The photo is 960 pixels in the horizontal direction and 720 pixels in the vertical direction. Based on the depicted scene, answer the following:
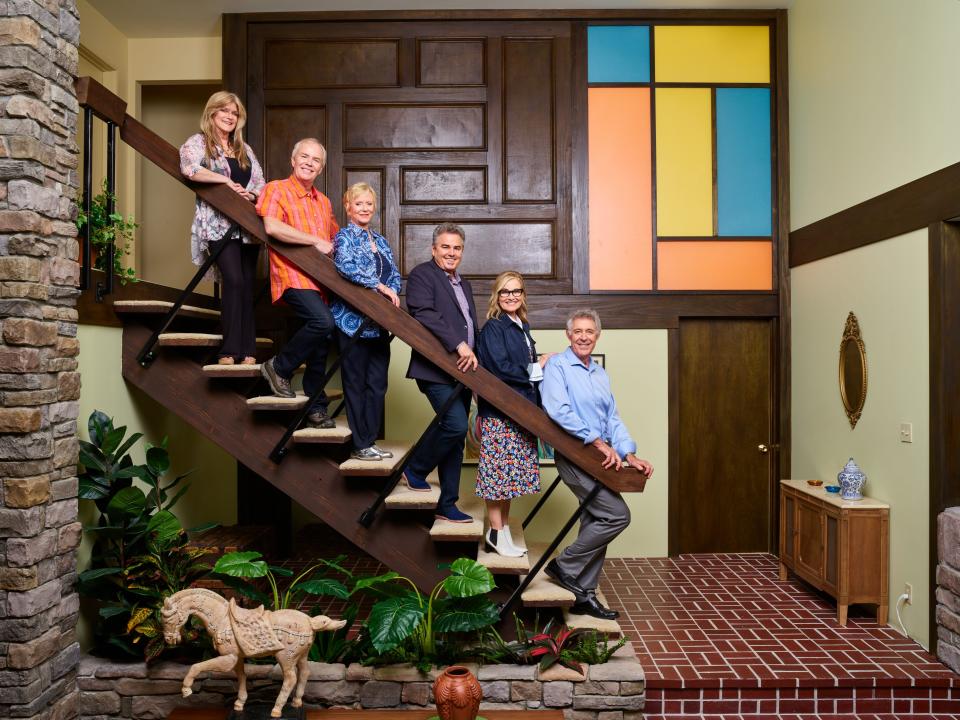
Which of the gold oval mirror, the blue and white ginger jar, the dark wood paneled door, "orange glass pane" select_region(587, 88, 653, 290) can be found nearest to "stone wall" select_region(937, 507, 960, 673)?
the blue and white ginger jar

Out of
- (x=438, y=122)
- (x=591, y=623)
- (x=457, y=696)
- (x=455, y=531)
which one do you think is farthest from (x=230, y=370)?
(x=438, y=122)

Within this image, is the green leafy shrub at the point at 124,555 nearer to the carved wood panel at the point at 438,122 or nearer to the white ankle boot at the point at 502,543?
the white ankle boot at the point at 502,543

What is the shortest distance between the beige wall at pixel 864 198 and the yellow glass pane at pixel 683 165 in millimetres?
705

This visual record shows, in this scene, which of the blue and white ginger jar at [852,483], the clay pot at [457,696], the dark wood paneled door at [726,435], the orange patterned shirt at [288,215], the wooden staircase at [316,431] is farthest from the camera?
the dark wood paneled door at [726,435]

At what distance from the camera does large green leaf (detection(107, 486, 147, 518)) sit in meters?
3.64

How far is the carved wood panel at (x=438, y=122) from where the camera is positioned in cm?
591

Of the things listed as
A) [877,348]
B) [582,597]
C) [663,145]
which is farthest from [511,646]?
[663,145]

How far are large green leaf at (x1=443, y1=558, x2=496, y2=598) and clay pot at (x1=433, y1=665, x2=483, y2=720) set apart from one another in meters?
0.38

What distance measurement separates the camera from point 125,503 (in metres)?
3.64

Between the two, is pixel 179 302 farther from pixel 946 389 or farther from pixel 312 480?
pixel 946 389

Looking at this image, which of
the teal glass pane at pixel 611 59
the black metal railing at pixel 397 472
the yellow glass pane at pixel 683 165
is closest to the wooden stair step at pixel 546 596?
the black metal railing at pixel 397 472

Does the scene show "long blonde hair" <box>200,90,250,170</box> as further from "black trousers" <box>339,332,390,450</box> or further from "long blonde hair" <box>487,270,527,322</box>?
"long blonde hair" <box>487,270,527,322</box>

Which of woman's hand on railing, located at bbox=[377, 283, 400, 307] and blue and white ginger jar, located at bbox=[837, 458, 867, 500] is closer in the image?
Result: woman's hand on railing, located at bbox=[377, 283, 400, 307]

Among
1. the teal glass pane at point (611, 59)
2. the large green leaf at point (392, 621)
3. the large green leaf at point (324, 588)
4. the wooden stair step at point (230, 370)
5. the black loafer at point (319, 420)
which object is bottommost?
the large green leaf at point (392, 621)
